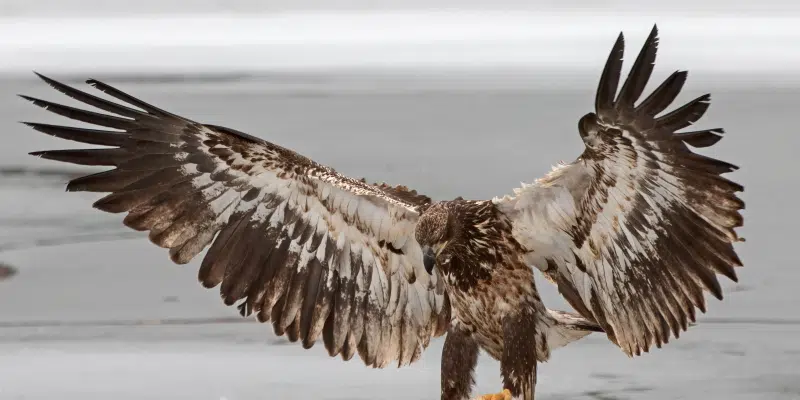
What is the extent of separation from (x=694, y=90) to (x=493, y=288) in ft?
36.0

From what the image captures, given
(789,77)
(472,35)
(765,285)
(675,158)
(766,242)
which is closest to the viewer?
(675,158)

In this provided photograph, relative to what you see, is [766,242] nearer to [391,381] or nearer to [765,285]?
[765,285]

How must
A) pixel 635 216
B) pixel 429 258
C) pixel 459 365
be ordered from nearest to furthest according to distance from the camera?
pixel 635 216
pixel 429 258
pixel 459 365

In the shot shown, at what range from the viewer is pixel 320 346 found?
7855 mm

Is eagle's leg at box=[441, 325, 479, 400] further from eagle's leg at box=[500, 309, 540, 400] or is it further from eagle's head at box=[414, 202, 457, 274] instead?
eagle's head at box=[414, 202, 457, 274]

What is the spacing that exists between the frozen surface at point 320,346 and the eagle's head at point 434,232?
125 centimetres

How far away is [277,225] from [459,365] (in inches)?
42.1

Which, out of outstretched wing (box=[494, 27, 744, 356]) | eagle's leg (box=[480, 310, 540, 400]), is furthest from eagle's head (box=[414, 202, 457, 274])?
eagle's leg (box=[480, 310, 540, 400])

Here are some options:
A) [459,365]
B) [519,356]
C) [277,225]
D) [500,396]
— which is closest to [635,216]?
[519,356]

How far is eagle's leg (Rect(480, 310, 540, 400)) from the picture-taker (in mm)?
5797

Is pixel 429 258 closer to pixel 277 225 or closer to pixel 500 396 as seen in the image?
pixel 500 396

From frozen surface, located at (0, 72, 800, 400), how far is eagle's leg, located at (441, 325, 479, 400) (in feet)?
2.32

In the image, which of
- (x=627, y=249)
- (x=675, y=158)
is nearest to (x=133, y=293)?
(x=627, y=249)

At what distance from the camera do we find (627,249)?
5.67 m
